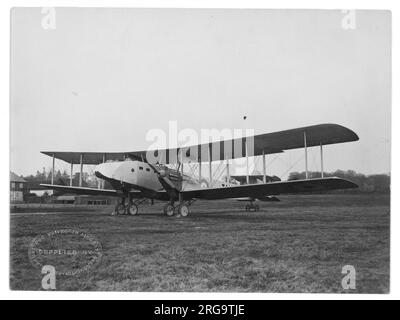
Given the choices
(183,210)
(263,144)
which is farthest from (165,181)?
(263,144)

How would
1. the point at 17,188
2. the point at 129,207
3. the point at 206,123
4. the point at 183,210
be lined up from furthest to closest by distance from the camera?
the point at 129,207 → the point at 183,210 → the point at 206,123 → the point at 17,188

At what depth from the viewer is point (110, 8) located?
6359 millimetres

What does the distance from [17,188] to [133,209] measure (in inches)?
132

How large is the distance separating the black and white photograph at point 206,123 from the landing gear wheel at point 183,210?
1.58 m

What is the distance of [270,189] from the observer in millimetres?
8367

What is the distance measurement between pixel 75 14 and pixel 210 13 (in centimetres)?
238

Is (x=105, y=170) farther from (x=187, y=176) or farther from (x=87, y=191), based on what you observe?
(x=187, y=176)

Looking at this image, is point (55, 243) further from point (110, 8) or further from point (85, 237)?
point (110, 8)

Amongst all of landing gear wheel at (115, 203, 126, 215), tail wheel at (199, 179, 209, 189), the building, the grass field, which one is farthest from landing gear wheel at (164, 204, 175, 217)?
the building

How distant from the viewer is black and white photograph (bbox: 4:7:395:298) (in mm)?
6289

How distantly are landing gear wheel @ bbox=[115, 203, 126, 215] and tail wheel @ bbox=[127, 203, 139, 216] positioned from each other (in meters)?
0.16

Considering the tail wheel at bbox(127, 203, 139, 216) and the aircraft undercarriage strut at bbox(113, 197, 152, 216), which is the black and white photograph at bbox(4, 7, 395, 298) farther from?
the tail wheel at bbox(127, 203, 139, 216)

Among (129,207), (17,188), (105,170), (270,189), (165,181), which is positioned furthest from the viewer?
(165,181)
